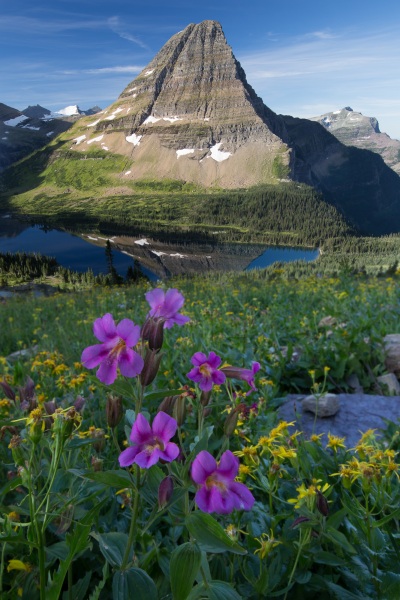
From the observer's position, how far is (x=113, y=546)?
1399mm

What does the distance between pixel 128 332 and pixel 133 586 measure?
0.74 meters

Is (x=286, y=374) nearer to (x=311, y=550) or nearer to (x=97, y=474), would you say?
(x=311, y=550)

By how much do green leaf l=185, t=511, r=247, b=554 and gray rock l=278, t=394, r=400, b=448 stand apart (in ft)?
9.24

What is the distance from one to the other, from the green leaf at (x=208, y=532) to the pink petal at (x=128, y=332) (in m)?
0.52

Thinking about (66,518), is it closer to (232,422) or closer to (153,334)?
(232,422)

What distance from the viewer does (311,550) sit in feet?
6.47

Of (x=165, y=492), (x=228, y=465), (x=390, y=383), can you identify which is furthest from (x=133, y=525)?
(x=390, y=383)

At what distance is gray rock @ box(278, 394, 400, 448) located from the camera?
13.2 ft

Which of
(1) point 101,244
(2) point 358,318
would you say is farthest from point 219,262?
(2) point 358,318

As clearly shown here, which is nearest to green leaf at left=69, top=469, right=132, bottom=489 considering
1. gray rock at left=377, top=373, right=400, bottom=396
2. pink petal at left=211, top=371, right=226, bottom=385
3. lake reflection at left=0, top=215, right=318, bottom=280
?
pink petal at left=211, top=371, right=226, bottom=385

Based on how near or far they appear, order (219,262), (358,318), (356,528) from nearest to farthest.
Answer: (356,528)
(358,318)
(219,262)

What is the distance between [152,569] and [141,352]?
4.03 ft

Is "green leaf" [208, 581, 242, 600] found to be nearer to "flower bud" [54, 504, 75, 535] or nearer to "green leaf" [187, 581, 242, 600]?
"green leaf" [187, 581, 242, 600]

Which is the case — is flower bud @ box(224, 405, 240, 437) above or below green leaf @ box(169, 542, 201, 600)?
above
